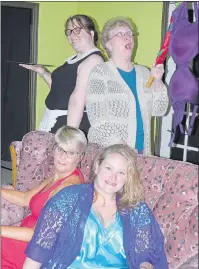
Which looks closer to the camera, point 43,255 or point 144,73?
point 43,255

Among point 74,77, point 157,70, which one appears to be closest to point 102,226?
point 157,70

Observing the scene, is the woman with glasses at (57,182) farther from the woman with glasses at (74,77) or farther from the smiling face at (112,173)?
the woman with glasses at (74,77)

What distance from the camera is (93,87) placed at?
7.37 ft

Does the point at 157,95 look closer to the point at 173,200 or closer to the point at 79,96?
the point at 79,96

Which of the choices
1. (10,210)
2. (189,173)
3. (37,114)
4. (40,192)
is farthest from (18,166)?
(37,114)

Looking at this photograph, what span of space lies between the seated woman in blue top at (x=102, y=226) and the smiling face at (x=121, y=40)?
0.64 metres

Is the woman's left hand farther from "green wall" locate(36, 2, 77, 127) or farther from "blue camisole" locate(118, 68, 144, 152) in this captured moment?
"green wall" locate(36, 2, 77, 127)

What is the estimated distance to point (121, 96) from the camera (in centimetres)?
223

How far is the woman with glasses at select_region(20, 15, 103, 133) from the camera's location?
244 centimetres

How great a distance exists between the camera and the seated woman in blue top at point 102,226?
178cm

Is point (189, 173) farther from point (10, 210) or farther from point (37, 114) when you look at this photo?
point (37, 114)

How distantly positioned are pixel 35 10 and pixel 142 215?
12.3 feet

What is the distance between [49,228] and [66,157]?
388mm

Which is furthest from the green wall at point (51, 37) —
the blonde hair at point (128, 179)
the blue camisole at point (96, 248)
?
the blue camisole at point (96, 248)
